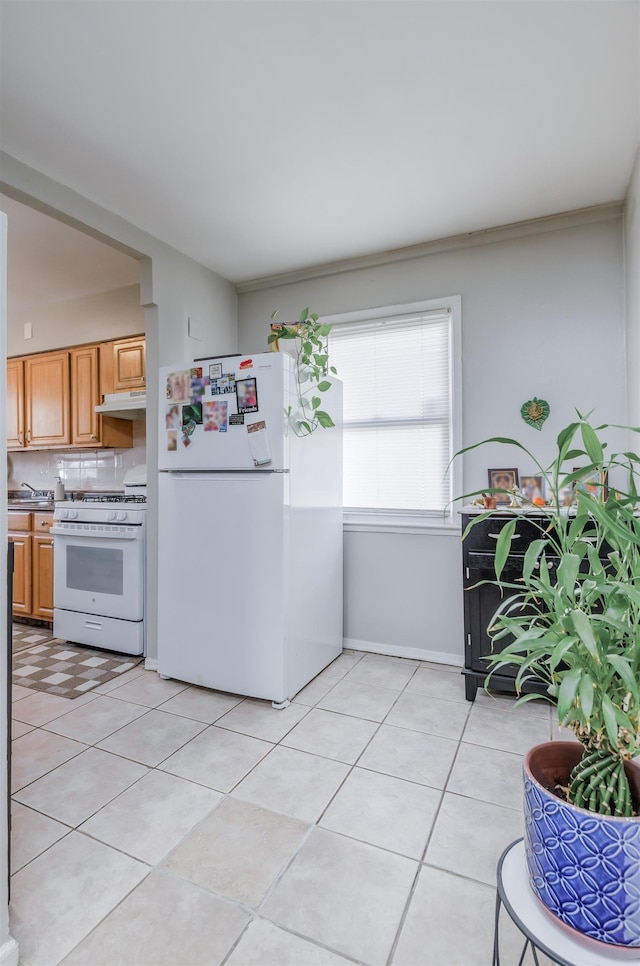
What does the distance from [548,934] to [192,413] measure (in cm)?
235

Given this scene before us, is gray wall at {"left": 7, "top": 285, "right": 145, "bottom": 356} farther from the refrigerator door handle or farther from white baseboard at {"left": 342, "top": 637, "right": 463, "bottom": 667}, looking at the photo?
white baseboard at {"left": 342, "top": 637, "right": 463, "bottom": 667}

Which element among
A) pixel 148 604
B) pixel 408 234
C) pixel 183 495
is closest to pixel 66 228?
pixel 183 495

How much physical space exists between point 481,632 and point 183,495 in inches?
66.1

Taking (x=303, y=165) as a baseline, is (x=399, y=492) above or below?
below

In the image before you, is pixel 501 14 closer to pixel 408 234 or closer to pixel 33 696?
pixel 408 234

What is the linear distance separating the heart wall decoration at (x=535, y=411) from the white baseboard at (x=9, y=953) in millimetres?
2803

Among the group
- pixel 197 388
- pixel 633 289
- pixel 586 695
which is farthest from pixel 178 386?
pixel 586 695

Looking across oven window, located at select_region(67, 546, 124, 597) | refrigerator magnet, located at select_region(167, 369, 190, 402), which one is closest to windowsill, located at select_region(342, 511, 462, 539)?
refrigerator magnet, located at select_region(167, 369, 190, 402)

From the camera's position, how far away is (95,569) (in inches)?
127

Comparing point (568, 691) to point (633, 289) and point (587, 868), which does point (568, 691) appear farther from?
point (633, 289)

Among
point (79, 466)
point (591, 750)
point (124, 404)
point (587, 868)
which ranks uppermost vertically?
point (124, 404)

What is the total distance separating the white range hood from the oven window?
0.99m

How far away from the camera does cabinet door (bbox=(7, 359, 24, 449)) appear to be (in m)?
4.21

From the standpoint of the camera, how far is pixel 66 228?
9.27 feet
